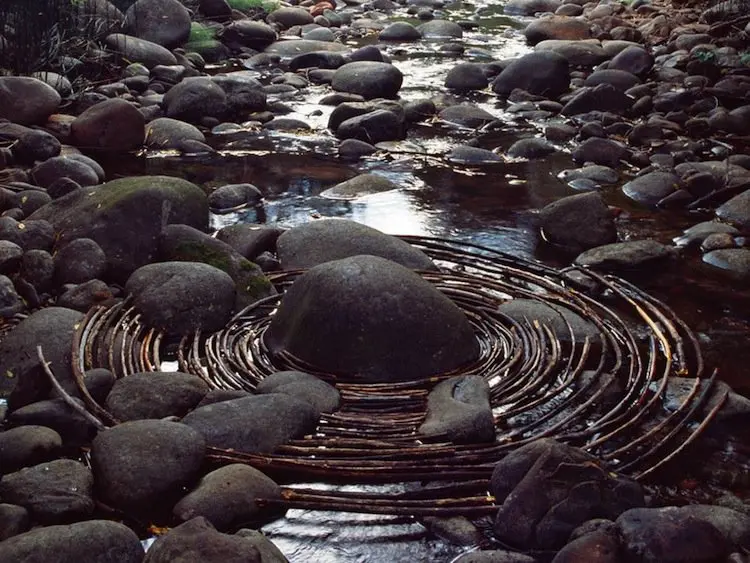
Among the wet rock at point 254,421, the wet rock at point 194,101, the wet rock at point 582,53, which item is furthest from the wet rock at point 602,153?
the wet rock at point 254,421

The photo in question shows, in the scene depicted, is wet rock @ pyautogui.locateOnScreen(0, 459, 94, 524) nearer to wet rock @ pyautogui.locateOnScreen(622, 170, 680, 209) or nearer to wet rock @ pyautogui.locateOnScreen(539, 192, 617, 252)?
wet rock @ pyautogui.locateOnScreen(539, 192, 617, 252)

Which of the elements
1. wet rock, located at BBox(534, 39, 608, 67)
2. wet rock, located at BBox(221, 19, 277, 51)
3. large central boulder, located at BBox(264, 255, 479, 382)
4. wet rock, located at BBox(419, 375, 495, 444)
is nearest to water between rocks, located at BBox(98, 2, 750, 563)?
wet rock, located at BBox(419, 375, 495, 444)

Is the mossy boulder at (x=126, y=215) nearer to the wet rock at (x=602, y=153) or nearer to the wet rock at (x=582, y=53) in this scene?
the wet rock at (x=602, y=153)

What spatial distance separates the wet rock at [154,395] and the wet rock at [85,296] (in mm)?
1103

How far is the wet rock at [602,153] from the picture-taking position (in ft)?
28.4

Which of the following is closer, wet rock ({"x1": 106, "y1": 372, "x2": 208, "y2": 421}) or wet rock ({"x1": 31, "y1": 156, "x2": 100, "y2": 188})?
wet rock ({"x1": 106, "y1": 372, "x2": 208, "y2": 421})

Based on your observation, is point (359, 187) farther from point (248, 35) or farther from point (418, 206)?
point (248, 35)

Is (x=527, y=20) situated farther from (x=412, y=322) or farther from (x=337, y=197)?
(x=412, y=322)

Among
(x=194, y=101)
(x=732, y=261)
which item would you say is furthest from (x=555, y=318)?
(x=194, y=101)

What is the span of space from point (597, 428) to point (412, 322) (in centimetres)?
94

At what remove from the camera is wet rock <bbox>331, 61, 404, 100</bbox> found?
36.3 ft

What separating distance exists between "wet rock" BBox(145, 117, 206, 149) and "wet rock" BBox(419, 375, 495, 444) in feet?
17.3

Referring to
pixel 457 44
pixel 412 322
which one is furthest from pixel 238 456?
pixel 457 44

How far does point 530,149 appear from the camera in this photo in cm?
898
